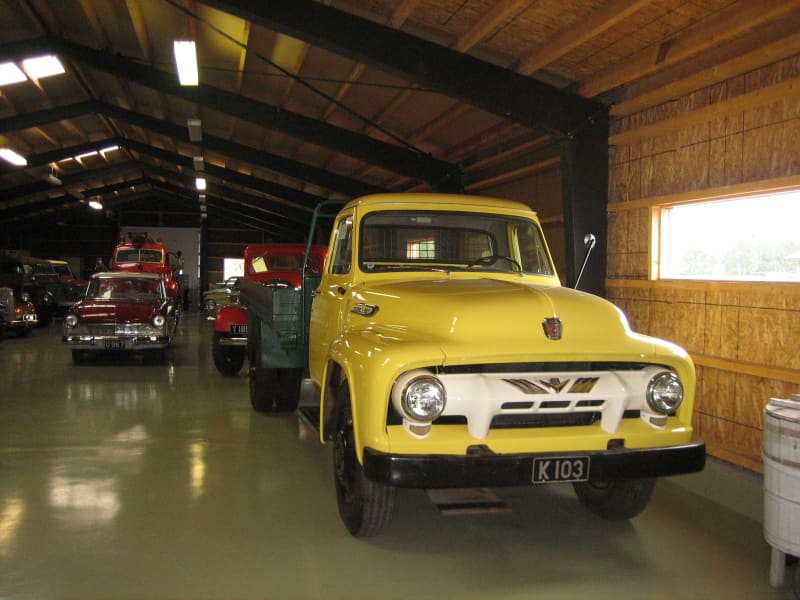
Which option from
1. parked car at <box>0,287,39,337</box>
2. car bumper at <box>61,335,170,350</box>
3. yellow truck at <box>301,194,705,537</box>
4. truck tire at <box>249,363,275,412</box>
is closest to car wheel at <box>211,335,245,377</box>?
car bumper at <box>61,335,170,350</box>

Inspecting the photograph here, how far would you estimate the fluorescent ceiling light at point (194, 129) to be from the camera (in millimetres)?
12071

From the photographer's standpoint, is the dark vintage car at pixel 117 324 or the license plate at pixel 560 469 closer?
the license plate at pixel 560 469

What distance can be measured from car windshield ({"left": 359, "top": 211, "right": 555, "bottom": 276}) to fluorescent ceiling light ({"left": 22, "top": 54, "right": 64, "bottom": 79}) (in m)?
9.10

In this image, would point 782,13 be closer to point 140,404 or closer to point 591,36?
point 591,36

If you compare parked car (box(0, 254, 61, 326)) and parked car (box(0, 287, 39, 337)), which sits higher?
parked car (box(0, 254, 61, 326))

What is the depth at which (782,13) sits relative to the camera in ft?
14.5

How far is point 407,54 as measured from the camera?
22.2 feet

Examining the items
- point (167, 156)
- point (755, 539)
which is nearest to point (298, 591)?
point (755, 539)

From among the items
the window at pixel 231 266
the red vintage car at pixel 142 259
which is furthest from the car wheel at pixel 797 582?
the window at pixel 231 266

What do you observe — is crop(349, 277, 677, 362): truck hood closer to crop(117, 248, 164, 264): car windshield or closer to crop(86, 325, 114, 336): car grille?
crop(86, 325, 114, 336): car grille

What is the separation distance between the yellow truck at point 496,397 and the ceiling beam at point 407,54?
311 cm

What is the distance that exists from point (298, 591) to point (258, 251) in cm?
756

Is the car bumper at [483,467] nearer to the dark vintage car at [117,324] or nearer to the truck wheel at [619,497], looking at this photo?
the truck wheel at [619,497]

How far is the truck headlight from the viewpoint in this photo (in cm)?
314
